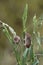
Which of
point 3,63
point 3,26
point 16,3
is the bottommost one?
point 3,63

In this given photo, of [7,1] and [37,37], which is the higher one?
[7,1]

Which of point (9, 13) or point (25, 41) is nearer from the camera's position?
point (25, 41)

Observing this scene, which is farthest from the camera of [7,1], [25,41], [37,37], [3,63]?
[7,1]

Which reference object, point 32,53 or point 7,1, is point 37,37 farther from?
point 7,1

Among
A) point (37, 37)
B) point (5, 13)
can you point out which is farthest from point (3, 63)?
point (37, 37)

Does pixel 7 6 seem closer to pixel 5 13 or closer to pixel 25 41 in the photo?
pixel 5 13

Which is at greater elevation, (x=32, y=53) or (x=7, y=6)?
(x=7, y=6)

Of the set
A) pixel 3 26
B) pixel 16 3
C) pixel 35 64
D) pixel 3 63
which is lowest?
pixel 3 63

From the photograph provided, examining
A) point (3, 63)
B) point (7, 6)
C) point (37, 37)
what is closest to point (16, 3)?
point (7, 6)

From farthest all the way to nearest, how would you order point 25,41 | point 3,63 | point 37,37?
point 3,63 → point 37,37 → point 25,41
